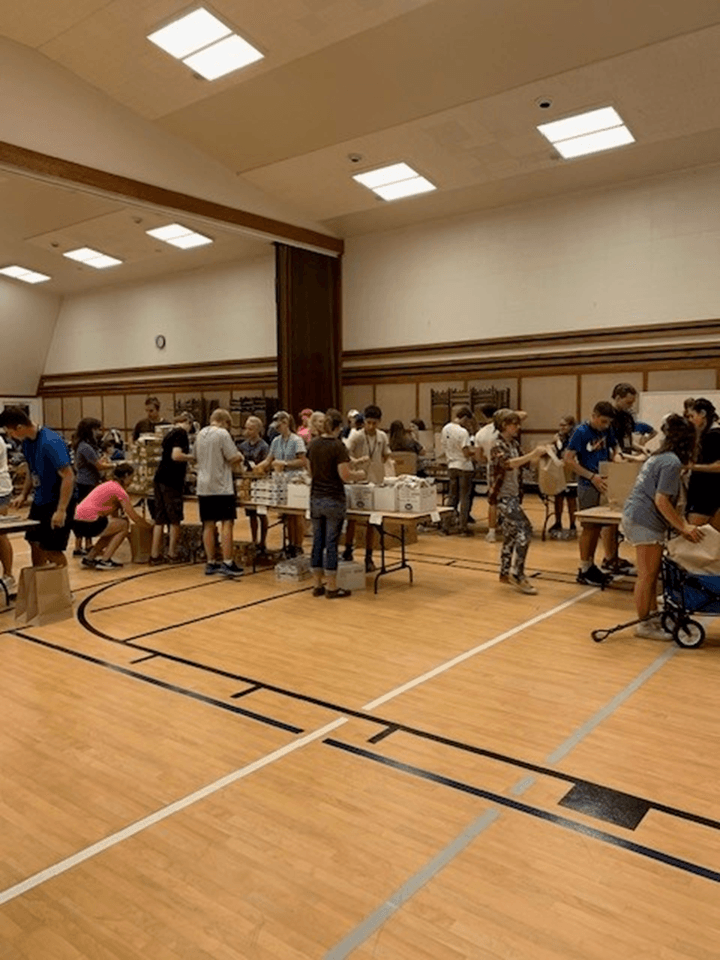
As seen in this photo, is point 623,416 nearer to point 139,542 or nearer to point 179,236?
point 139,542

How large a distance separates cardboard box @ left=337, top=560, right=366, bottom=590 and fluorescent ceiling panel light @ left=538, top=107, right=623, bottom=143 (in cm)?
701

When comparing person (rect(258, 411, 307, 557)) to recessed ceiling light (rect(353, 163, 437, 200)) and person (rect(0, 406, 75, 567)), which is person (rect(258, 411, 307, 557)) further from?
recessed ceiling light (rect(353, 163, 437, 200))

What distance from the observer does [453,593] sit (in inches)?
257

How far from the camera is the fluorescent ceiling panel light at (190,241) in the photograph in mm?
14820

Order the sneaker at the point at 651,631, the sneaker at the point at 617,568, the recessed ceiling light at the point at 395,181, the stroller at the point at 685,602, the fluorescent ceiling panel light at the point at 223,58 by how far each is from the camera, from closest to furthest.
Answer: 1. the stroller at the point at 685,602
2. the sneaker at the point at 651,631
3. the sneaker at the point at 617,568
4. the fluorescent ceiling panel light at the point at 223,58
5. the recessed ceiling light at the point at 395,181

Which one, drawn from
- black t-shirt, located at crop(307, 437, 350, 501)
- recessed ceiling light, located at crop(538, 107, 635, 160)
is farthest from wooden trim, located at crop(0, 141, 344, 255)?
black t-shirt, located at crop(307, 437, 350, 501)

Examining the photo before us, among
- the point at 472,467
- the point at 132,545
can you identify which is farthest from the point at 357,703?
the point at 472,467

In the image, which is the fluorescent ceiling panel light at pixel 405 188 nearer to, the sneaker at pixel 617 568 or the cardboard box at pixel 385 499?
the cardboard box at pixel 385 499

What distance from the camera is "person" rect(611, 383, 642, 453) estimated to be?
6469 mm

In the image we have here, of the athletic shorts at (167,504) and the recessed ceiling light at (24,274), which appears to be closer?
the athletic shorts at (167,504)

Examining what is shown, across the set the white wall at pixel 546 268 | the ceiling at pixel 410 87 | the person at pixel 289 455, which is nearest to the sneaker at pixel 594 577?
the person at pixel 289 455

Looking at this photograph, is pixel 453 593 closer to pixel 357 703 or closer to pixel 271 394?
pixel 357 703

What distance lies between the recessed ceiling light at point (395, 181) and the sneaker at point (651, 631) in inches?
347

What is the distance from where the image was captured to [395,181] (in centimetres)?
1224
